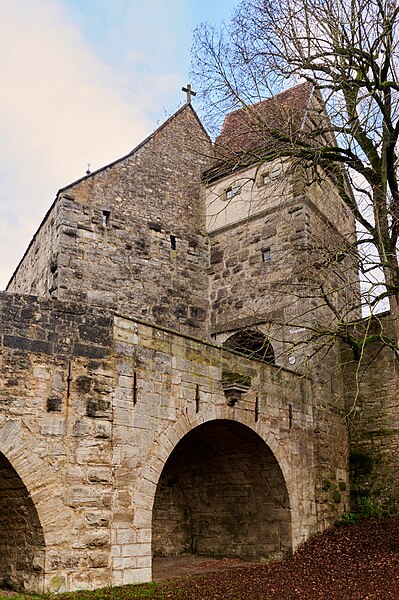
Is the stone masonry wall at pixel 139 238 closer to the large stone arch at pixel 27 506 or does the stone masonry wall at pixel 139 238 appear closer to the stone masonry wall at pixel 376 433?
the stone masonry wall at pixel 376 433

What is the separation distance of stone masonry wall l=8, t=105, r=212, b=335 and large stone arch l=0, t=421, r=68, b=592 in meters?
4.56

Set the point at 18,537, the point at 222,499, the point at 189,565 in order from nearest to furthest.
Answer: the point at 18,537, the point at 189,565, the point at 222,499

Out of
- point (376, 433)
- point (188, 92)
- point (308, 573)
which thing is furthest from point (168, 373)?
point (188, 92)

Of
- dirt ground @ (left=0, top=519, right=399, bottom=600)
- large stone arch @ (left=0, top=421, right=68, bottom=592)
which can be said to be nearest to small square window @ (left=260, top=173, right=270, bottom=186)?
dirt ground @ (left=0, top=519, right=399, bottom=600)

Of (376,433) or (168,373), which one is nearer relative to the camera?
(168,373)

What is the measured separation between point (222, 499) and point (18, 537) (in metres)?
4.55

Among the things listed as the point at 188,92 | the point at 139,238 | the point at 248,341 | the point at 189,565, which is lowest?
the point at 189,565

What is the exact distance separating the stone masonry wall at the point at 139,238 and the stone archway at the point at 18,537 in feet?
15.1

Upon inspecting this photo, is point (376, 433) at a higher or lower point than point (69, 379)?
lower

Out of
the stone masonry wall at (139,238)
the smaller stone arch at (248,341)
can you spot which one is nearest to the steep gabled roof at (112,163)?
the stone masonry wall at (139,238)

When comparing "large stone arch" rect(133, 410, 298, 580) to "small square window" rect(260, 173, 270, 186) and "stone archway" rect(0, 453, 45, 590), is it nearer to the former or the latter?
"stone archway" rect(0, 453, 45, 590)

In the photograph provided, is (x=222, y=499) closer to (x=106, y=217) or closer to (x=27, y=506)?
(x=27, y=506)

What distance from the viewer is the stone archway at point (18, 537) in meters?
6.82

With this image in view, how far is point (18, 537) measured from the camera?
7047 mm
